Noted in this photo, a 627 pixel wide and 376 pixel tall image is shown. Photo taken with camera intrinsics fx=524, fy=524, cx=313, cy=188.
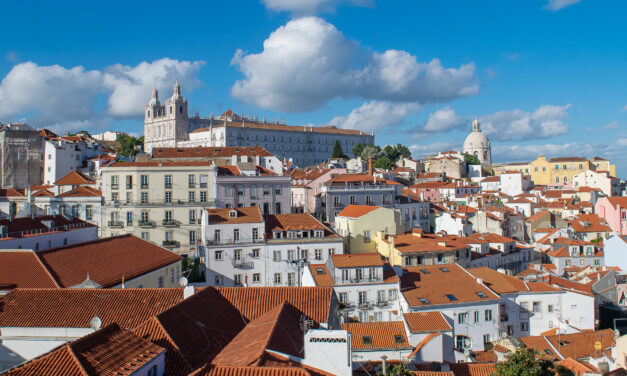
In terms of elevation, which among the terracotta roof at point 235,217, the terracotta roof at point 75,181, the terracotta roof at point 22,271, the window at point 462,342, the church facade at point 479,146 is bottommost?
the window at point 462,342

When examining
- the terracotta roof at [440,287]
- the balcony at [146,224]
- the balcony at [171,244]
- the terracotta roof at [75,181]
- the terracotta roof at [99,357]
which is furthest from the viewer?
the terracotta roof at [75,181]

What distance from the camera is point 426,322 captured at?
30.1 meters

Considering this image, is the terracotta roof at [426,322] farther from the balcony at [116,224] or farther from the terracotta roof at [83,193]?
the terracotta roof at [83,193]

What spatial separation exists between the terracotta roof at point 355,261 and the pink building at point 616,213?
53.2 m

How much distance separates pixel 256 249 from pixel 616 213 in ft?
192

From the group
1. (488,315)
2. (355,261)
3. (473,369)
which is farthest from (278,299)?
(488,315)

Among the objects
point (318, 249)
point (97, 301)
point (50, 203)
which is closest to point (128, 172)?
point (50, 203)

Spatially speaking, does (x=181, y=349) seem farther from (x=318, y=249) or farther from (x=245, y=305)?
(x=318, y=249)

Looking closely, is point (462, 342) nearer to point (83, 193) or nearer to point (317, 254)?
point (317, 254)

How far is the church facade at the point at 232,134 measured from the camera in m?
150

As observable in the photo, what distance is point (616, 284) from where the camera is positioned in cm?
4703

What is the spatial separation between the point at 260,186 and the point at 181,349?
37748 millimetres

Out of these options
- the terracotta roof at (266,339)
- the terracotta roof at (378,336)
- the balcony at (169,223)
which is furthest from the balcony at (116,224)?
the terracotta roof at (266,339)

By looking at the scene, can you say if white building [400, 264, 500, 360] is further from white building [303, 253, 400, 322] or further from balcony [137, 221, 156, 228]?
balcony [137, 221, 156, 228]
